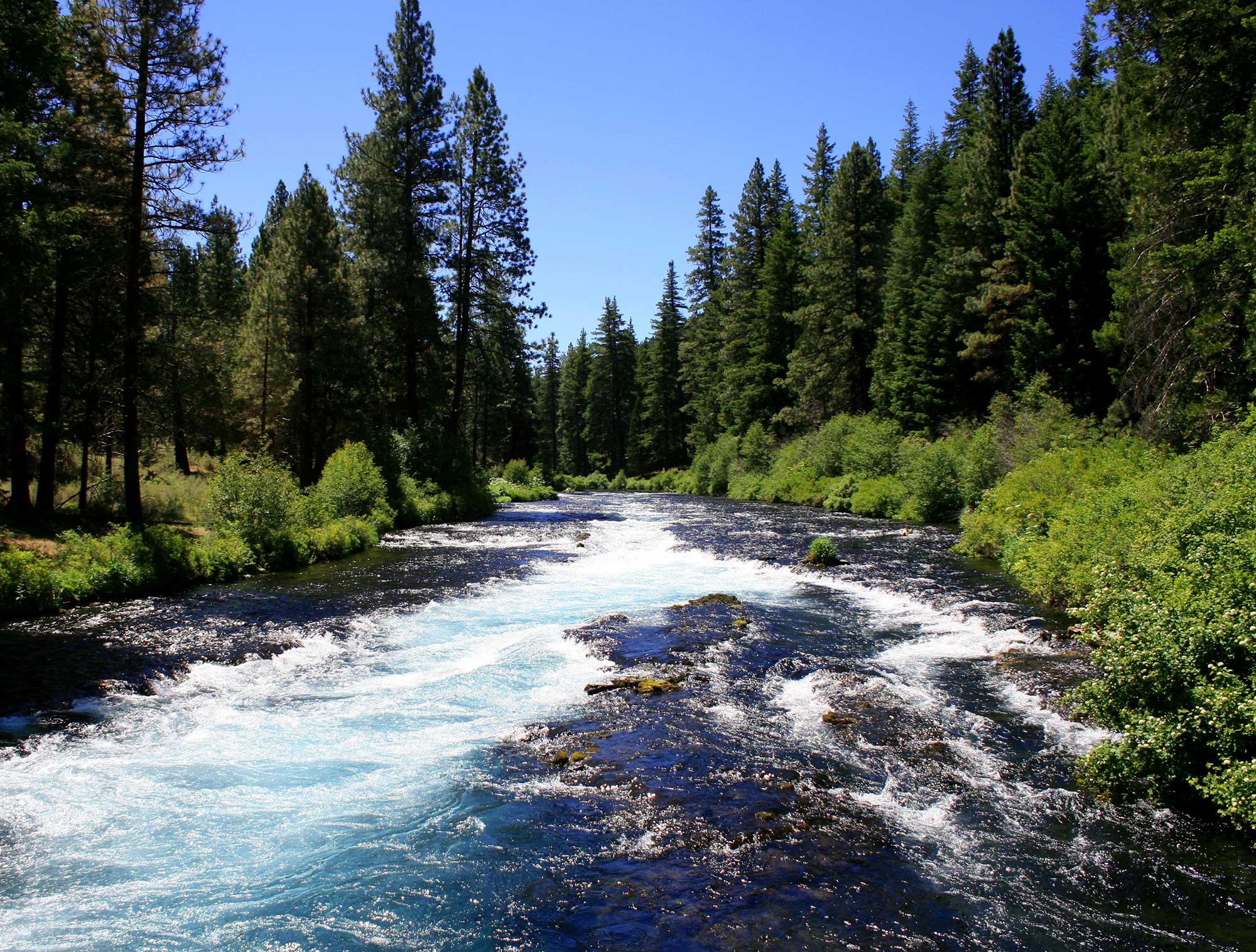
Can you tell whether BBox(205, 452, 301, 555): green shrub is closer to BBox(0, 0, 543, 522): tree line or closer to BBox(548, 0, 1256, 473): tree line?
BBox(0, 0, 543, 522): tree line

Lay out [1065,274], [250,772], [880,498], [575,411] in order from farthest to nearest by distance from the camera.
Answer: [575,411] → [880,498] → [1065,274] → [250,772]

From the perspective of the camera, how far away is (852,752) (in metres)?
7.80

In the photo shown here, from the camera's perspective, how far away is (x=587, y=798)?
696cm

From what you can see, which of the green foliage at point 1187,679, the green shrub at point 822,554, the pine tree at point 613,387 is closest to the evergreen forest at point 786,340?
the green foliage at point 1187,679

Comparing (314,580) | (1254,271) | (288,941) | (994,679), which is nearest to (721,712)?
(994,679)

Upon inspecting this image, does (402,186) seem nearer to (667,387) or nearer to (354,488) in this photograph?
(354,488)

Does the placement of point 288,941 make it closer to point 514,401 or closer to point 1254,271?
point 1254,271

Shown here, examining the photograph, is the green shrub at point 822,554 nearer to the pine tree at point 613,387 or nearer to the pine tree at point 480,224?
the pine tree at point 480,224

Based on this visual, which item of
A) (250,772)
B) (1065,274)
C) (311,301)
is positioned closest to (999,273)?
(1065,274)

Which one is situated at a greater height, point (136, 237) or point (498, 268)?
point (498, 268)

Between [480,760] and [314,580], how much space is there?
11194mm

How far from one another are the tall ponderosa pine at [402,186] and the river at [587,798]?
71.8 feet

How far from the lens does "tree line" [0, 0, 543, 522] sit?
685 inches

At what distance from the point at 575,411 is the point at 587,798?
86974 mm
